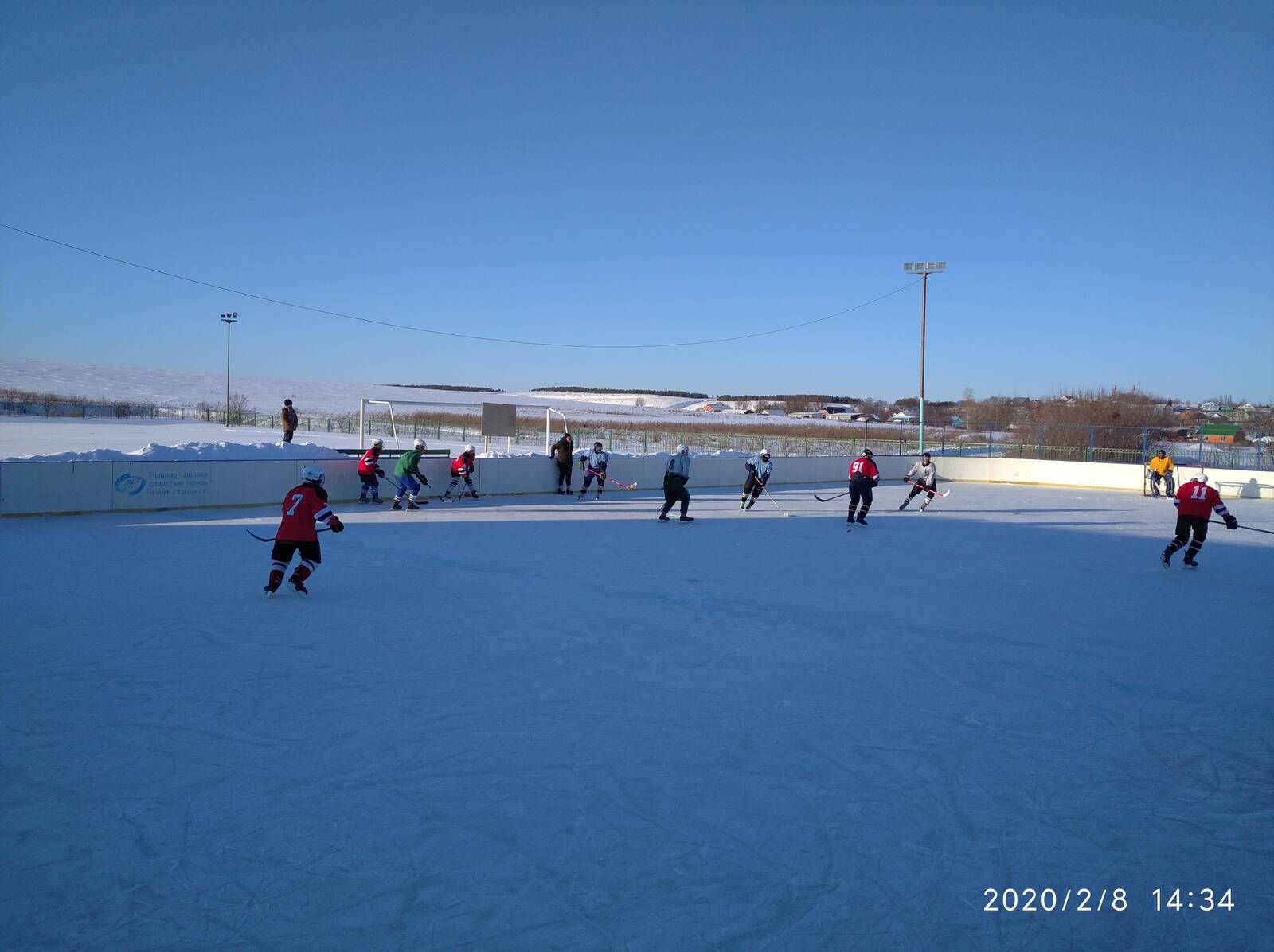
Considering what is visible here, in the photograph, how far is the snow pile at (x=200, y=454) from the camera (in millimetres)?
15934

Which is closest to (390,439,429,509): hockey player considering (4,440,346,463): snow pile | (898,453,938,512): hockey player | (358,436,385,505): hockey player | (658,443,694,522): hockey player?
(358,436,385,505): hockey player

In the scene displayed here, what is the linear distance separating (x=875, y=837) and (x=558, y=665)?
2999 millimetres

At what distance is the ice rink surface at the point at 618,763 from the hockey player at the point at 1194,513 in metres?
2.11

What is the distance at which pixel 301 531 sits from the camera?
8.32 meters

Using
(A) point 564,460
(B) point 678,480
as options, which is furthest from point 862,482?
(A) point 564,460

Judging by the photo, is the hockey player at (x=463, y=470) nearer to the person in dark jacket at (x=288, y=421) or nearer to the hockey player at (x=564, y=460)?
the hockey player at (x=564, y=460)

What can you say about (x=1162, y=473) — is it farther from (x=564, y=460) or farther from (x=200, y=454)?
(x=200, y=454)

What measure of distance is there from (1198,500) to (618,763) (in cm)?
1020

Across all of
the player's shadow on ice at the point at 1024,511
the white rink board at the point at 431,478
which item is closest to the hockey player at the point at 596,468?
the white rink board at the point at 431,478

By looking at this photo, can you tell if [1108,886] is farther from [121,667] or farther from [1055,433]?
[1055,433]

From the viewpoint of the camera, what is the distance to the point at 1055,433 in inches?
1293

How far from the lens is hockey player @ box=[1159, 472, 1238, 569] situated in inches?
443

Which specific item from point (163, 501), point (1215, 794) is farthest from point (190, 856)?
point (163, 501)
